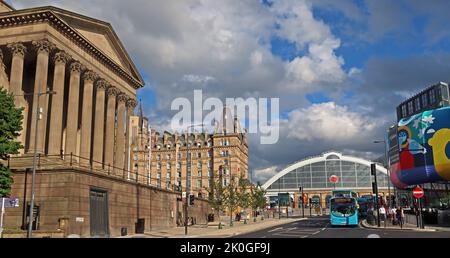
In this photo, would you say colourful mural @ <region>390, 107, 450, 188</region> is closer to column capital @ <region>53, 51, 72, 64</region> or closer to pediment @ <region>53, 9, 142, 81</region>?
pediment @ <region>53, 9, 142, 81</region>

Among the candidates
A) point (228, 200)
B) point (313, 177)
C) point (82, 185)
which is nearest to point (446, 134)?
point (228, 200)

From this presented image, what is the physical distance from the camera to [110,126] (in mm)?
53906

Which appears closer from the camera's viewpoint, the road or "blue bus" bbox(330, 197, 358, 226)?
the road

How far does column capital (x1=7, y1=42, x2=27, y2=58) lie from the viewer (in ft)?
136

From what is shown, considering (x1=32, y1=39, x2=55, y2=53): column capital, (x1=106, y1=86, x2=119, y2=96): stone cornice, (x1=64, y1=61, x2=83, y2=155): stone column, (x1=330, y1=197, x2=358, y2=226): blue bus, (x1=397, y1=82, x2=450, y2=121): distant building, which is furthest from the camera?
(x1=397, y1=82, x2=450, y2=121): distant building

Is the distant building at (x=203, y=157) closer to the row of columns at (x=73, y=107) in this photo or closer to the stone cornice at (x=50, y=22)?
the row of columns at (x=73, y=107)

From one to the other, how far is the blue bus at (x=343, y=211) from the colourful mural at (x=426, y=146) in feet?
70.7

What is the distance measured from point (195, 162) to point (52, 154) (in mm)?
96202

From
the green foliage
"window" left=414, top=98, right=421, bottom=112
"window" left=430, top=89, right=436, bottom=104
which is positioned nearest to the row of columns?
the green foliage

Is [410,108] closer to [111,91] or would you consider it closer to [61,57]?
[111,91]

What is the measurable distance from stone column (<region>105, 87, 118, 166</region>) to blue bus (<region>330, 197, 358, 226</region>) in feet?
89.3

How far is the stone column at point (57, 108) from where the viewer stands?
40188 millimetres

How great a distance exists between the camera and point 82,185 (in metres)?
34.3
